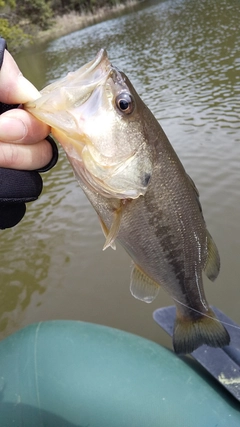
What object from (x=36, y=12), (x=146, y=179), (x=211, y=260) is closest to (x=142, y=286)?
(x=211, y=260)

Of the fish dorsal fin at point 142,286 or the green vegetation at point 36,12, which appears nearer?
the fish dorsal fin at point 142,286

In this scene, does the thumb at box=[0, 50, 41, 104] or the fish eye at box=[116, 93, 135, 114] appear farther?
the fish eye at box=[116, 93, 135, 114]

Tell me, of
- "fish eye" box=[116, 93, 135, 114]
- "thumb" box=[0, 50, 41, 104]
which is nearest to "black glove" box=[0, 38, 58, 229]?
"thumb" box=[0, 50, 41, 104]

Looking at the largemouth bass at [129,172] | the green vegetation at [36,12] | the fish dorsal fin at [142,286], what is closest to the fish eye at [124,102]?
the largemouth bass at [129,172]

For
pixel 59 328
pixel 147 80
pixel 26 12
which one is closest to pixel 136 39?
pixel 147 80

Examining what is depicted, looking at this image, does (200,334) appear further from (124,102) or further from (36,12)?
(36,12)

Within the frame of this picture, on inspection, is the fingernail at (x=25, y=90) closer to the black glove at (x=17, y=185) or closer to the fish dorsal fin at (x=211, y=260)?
the black glove at (x=17, y=185)

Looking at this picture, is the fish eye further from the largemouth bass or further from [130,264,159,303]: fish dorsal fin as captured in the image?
A: [130,264,159,303]: fish dorsal fin
